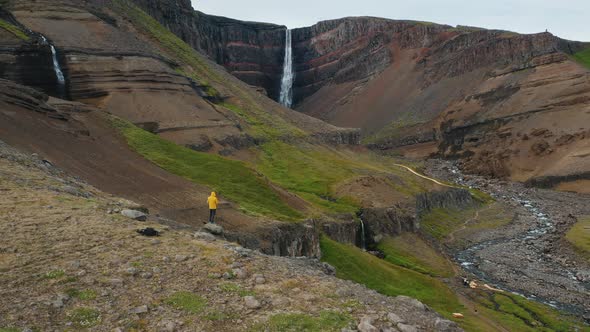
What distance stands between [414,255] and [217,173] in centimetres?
2455

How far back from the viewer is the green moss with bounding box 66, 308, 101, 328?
46.9 ft

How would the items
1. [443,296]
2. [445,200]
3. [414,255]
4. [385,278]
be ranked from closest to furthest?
[443,296] < [385,278] < [414,255] < [445,200]

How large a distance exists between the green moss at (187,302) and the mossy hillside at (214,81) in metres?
78.2

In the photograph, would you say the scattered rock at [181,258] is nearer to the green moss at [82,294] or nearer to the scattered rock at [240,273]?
the scattered rock at [240,273]

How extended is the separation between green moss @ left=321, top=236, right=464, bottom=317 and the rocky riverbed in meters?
12.0

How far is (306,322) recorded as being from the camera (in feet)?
51.4

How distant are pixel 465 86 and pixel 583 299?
129737mm

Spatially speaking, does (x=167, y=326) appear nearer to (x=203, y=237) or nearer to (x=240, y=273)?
(x=240, y=273)

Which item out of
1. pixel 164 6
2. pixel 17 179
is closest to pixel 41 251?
pixel 17 179

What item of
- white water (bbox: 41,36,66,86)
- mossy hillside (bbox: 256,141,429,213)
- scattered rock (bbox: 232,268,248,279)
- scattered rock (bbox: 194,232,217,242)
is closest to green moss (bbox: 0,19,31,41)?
white water (bbox: 41,36,66,86)

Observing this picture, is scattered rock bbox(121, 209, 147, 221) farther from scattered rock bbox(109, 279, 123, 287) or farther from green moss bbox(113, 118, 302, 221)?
green moss bbox(113, 118, 302, 221)

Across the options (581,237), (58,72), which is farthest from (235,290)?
(58,72)

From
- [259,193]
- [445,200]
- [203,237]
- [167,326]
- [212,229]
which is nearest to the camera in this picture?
[167,326]

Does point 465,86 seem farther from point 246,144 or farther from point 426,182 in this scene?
point 246,144
